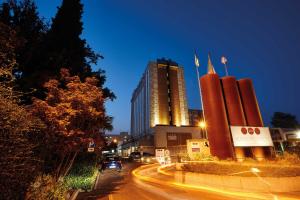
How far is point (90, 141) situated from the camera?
43.1 feet

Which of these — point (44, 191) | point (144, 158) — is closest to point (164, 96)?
point (144, 158)

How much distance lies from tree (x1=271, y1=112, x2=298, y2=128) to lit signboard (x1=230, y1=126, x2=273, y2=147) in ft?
287

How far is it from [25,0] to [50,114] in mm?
11327

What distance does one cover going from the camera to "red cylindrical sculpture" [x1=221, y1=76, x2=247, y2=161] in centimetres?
2617

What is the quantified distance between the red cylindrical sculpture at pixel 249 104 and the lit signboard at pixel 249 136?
255 cm

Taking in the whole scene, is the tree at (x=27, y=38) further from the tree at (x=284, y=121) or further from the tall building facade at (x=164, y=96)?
the tree at (x=284, y=121)

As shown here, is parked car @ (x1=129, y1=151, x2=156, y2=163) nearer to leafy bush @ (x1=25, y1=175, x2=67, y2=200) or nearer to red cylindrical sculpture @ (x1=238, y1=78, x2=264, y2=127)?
red cylindrical sculpture @ (x1=238, y1=78, x2=264, y2=127)

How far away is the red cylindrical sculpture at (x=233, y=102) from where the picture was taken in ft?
85.9

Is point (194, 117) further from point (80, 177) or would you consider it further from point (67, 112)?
point (67, 112)

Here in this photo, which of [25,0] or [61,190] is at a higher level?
[25,0]

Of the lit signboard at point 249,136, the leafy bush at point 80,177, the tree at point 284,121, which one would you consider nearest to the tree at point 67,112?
the leafy bush at point 80,177

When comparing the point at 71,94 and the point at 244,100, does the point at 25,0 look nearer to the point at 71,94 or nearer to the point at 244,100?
the point at 71,94

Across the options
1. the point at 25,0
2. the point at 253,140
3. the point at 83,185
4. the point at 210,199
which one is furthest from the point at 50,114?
the point at 253,140

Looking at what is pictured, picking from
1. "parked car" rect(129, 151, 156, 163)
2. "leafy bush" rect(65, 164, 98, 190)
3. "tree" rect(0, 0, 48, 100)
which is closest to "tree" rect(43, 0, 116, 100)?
"tree" rect(0, 0, 48, 100)
